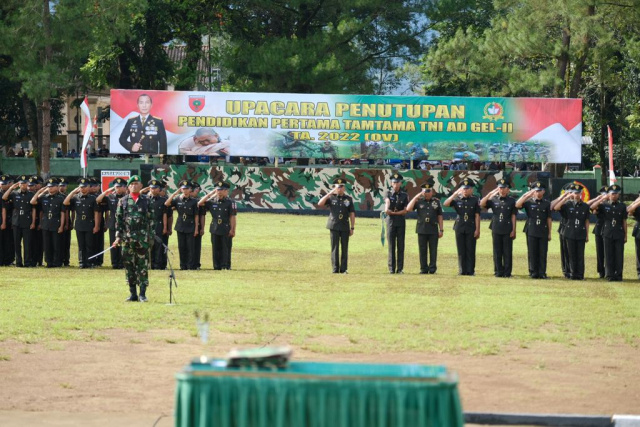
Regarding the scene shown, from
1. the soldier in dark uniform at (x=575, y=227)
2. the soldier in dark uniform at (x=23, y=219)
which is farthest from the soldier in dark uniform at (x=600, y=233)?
the soldier in dark uniform at (x=23, y=219)

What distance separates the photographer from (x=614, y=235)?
20.7 m

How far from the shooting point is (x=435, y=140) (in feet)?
125

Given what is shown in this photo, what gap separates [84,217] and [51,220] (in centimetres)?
65

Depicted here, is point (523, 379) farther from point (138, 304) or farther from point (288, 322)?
point (138, 304)

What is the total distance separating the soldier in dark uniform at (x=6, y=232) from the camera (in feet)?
72.4

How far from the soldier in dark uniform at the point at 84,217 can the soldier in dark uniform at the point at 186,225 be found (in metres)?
1.48

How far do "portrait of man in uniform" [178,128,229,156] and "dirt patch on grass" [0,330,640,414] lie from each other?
2587cm

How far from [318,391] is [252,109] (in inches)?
1323

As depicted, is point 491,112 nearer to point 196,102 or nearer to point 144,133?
point 196,102

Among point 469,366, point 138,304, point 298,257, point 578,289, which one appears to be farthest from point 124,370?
point 298,257

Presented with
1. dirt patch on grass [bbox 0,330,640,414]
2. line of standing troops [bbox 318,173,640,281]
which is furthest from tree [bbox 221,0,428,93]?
dirt patch on grass [bbox 0,330,640,414]

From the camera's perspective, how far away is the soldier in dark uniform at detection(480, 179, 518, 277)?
2094 cm

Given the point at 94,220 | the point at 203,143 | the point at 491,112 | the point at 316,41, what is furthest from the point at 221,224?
the point at 316,41

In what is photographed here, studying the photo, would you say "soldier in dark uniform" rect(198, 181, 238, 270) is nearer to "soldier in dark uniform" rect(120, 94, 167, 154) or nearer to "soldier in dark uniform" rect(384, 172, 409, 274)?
"soldier in dark uniform" rect(384, 172, 409, 274)
